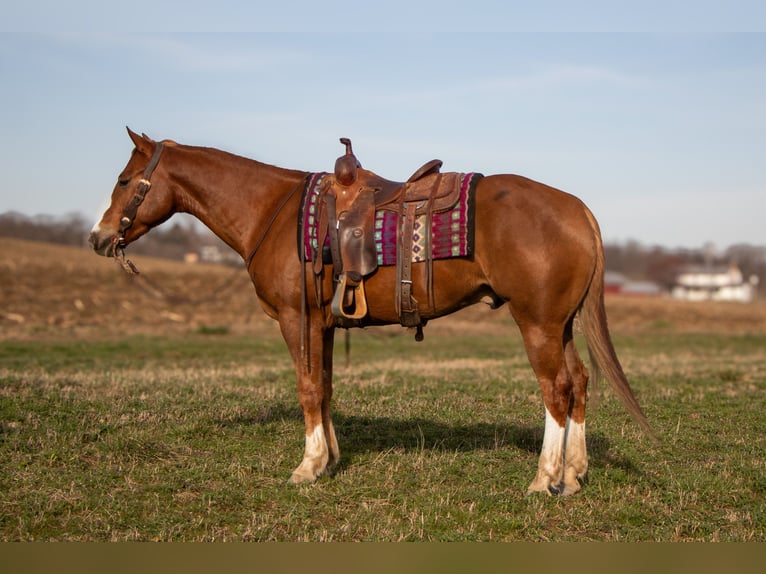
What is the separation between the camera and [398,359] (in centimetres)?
1919

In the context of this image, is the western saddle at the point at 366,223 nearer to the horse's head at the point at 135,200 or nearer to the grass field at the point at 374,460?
the grass field at the point at 374,460

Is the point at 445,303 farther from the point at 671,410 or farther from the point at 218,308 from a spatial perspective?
the point at 218,308

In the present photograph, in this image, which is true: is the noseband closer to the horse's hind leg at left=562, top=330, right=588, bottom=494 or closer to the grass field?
the grass field

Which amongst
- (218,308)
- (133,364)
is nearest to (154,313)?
(218,308)

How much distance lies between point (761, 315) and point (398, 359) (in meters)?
29.7

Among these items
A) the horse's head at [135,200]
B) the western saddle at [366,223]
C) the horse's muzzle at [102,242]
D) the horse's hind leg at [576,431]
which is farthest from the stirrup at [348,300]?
the horse's muzzle at [102,242]

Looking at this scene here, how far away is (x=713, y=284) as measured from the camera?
365 ft

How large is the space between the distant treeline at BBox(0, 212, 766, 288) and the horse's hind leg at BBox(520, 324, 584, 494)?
7.31 metres

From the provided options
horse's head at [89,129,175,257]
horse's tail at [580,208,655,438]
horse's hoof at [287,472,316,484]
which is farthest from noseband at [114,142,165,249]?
horse's tail at [580,208,655,438]

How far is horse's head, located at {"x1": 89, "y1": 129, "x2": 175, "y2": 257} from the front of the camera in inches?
279

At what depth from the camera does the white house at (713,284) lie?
10925cm

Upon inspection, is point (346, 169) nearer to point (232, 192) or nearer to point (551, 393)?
point (232, 192)

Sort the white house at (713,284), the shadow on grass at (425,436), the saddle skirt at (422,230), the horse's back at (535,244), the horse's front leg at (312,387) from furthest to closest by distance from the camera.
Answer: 1. the white house at (713,284)
2. the shadow on grass at (425,436)
3. the horse's front leg at (312,387)
4. the saddle skirt at (422,230)
5. the horse's back at (535,244)

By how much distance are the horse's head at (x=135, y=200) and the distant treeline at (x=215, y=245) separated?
4.03 metres
